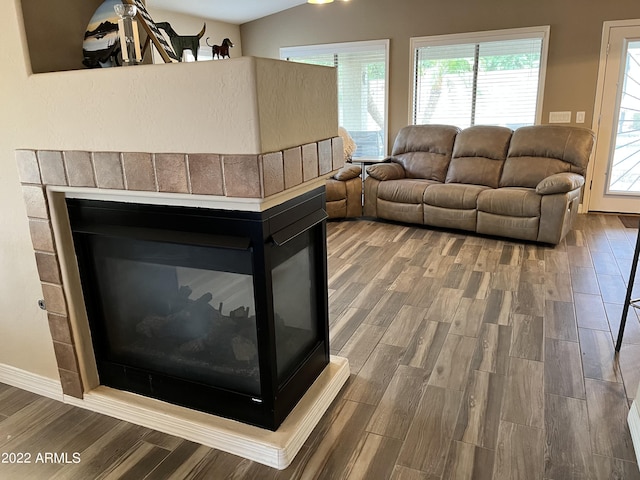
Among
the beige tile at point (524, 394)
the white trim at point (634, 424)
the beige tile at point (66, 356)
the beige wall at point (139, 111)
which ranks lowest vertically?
the beige tile at point (524, 394)

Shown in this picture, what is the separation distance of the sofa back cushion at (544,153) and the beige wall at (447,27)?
717mm

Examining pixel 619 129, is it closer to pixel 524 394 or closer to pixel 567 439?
pixel 524 394

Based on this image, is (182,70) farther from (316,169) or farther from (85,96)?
(316,169)

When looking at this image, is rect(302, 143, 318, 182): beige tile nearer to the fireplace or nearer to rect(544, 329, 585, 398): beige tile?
the fireplace

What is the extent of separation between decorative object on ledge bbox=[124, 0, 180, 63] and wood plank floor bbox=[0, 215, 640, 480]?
1.57 metres

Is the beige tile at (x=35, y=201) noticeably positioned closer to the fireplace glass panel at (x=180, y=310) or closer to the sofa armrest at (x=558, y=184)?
the fireplace glass panel at (x=180, y=310)

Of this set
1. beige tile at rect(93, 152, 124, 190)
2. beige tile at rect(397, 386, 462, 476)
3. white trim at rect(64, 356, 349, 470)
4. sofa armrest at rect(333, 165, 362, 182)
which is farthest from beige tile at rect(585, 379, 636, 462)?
sofa armrest at rect(333, 165, 362, 182)

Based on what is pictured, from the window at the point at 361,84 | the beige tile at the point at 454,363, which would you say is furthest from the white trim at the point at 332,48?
the beige tile at the point at 454,363

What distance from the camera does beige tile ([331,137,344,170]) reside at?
2.06 m

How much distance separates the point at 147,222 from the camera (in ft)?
5.94

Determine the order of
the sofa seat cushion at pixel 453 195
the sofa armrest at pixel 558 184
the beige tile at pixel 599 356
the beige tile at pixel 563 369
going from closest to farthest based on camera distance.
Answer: the beige tile at pixel 563 369 → the beige tile at pixel 599 356 → the sofa armrest at pixel 558 184 → the sofa seat cushion at pixel 453 195

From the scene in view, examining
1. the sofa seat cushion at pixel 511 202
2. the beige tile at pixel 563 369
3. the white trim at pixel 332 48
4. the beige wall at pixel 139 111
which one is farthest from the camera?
the white trim at pixel 332 48

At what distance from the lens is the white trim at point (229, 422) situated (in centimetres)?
183

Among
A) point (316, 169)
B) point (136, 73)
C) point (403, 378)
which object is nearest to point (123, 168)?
point (136, 73)
